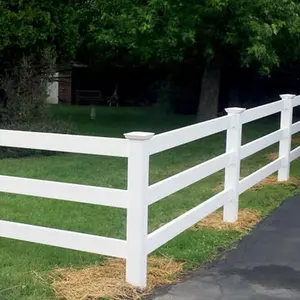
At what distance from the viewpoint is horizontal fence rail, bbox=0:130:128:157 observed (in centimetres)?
483

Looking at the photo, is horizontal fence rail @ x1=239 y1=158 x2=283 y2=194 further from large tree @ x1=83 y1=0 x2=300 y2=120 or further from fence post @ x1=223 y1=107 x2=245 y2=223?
large tree @ x1=83 y1=0 x2=300 y2=120

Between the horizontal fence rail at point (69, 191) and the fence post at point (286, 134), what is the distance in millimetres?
4802

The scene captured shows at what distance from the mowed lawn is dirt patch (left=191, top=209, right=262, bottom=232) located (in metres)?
0.17

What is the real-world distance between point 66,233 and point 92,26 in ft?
34.3

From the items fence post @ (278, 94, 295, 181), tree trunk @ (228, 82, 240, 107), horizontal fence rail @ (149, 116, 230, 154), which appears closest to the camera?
horizontal fence rail @ (149, 116, 230, 154)

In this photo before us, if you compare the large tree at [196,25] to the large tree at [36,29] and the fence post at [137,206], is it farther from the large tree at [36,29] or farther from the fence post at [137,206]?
the fence post at [137,206]

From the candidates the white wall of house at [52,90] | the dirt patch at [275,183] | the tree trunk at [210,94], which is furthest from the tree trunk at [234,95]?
the dirt patch at [275,183]

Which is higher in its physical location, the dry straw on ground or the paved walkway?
the dry straw on ground

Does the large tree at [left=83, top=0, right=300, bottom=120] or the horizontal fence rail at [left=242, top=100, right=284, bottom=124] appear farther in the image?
the large tree at [left=83, top=0, right=300, bottom=120]

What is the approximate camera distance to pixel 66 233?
5133mm

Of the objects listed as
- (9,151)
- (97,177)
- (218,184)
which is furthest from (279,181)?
(9,151)

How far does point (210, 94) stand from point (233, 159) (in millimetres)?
10892

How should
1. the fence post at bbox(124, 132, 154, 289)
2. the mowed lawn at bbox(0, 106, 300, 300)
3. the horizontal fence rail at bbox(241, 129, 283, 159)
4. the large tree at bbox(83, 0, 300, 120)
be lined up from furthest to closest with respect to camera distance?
the large tree at bbox(83, 0, 300, 120)
the horizontal fence rail at bbox(241, 129, 283, 159)
the mowed lawn at bbox(0, 106, 300, 300)
the fence post at bbox(124, 132, 154, 289)

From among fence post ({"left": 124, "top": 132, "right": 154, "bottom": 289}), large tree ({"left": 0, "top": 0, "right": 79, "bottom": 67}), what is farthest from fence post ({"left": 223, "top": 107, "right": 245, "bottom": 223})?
large tree ({"left": 0, "top": 0, "right": 79, "bottom": 67})
